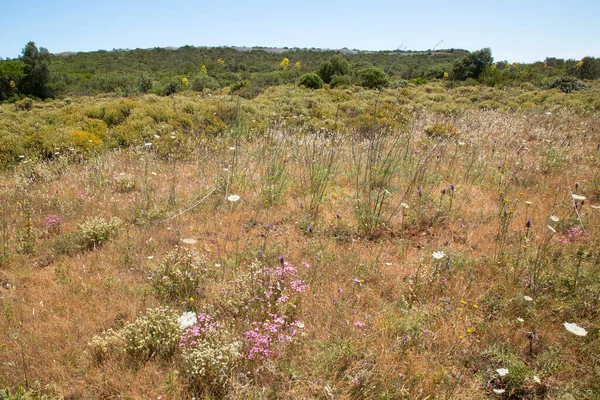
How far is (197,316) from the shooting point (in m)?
2.43

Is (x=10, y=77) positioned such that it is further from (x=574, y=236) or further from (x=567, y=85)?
(x=567, y=85)

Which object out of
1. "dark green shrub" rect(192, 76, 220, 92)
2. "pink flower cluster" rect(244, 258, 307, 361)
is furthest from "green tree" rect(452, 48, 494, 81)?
"pink flower cluster" rect(244, 258, 307, 361)

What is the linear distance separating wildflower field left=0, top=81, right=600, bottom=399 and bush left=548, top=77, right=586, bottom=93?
14.7 metres

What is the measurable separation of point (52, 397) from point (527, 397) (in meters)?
2.81

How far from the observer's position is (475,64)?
73.4ft

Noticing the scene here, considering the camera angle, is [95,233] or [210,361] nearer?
[210,361]

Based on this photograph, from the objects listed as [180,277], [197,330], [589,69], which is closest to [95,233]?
[180,277]

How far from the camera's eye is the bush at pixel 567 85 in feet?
53.6

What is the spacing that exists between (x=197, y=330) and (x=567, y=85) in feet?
70.4

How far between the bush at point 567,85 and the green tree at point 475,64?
5.27 meters

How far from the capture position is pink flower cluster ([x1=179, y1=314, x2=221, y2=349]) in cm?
214

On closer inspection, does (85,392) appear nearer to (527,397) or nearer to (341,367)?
(341,367)

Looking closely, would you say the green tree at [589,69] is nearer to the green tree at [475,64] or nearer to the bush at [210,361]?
the green tree at [475,64]

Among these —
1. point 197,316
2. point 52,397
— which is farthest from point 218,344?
point 52,397
